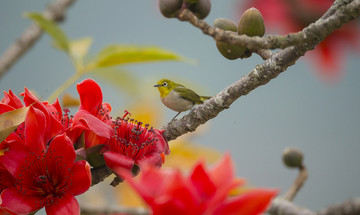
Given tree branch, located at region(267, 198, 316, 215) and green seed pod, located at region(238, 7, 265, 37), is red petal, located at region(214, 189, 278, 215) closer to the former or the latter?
green seed pod, located at region(238, 7, 265, 37)

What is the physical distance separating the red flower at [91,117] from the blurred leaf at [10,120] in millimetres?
57

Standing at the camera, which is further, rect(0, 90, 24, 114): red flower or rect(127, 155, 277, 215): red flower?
rect(0, 90, 24, 114): red flower

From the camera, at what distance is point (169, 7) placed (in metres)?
0.42

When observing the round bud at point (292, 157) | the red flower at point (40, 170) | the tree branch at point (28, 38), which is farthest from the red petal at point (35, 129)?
the tree branch at point (28, 38)

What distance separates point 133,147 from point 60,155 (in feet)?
0.23

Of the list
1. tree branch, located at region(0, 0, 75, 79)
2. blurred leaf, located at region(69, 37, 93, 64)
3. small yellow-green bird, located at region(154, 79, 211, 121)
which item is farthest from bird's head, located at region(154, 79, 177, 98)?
tree branch, located at region(0, 0, 75, 79)

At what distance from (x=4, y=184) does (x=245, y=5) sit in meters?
0.91

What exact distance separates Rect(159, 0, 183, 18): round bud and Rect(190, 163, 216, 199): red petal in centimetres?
17

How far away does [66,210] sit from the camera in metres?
0.44

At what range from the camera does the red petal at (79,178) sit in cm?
44

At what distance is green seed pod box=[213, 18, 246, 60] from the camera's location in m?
0.43

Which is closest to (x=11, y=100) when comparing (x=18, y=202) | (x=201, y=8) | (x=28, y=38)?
(x=18, y=202)

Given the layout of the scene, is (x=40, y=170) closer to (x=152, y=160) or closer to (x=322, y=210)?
(x=152, y=160)

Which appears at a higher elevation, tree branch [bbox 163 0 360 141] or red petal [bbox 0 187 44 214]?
tree branch [bbox 163 0 360 141]
